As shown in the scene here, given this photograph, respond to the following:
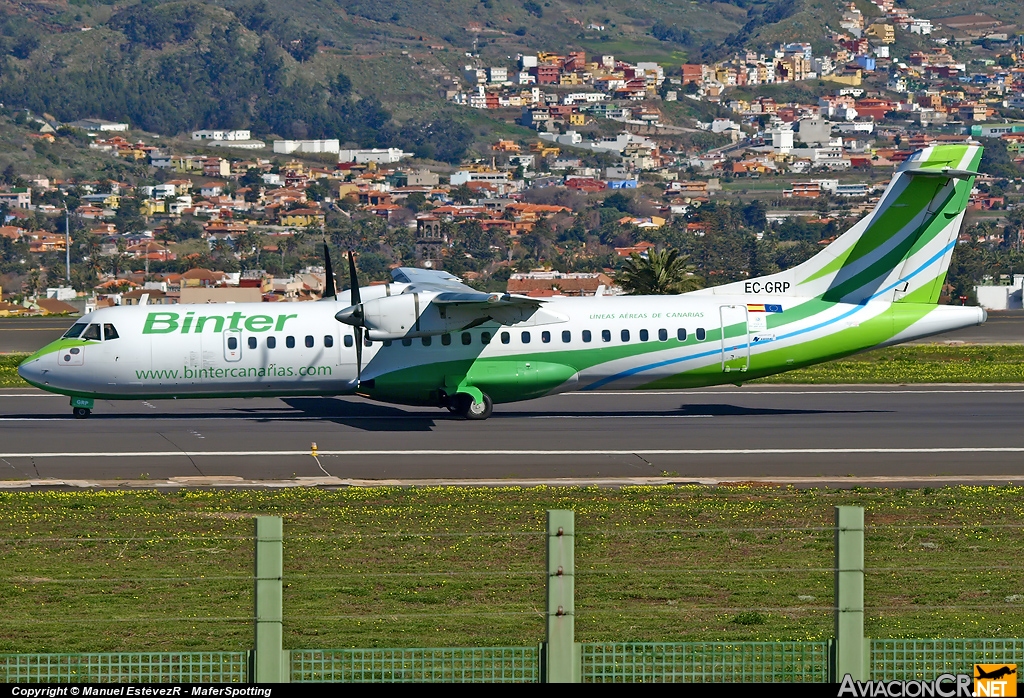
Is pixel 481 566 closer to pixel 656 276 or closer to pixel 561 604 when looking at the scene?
pixel 561 604

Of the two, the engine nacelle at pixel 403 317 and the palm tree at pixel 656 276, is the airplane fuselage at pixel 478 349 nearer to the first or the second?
the engine nacelle at pixel 403 317

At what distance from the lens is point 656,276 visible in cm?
6888

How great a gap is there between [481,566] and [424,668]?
6176 mm

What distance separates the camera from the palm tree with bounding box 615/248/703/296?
68.5 m

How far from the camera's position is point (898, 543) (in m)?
20.5

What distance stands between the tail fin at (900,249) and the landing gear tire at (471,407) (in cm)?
687

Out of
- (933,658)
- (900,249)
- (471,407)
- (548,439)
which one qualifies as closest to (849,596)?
(933,658)

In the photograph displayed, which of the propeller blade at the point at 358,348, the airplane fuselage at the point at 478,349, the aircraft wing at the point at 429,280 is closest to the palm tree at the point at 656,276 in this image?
the aircraft wing at the point at 429,280

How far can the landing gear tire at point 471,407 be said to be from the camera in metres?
35.1

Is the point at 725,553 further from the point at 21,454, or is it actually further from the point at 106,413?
the point at 106,413

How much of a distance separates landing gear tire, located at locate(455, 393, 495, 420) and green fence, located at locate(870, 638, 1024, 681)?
21058 millimetres

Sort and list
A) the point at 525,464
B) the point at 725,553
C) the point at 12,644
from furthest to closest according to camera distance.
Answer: the point at 525,464 < the point at 725,553 < the point at 12,644

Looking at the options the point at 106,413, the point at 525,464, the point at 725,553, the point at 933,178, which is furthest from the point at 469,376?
the point at 725,553

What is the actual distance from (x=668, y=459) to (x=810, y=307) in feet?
28.1
